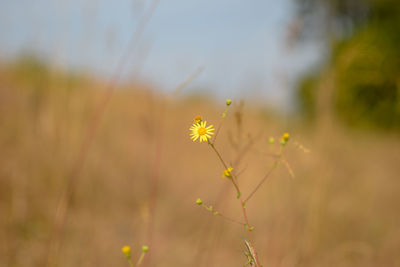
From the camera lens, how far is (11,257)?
139 centimetres

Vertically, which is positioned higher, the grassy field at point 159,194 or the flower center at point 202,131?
the grassy field at point 159,194

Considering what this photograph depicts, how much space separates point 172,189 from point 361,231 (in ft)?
Result: 5.63

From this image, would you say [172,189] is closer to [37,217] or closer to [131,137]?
[131,137]

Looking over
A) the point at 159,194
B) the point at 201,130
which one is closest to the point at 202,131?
the point at 201,130

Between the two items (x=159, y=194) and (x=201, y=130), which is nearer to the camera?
(x=201, y=130)

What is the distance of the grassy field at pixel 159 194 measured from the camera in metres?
1.55

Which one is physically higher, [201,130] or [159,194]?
[159,194]

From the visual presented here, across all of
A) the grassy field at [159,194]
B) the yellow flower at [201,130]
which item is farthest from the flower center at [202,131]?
the grassy field at [159,194]

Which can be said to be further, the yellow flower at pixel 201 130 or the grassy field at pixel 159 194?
the grassy field at pixel 159 194

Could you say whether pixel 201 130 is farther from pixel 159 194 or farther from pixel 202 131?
A: pixel 159 194

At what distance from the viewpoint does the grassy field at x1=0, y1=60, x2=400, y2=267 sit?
1.55 metres

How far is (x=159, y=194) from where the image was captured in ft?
9.14

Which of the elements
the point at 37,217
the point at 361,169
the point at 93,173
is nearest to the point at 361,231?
the point at 361,169

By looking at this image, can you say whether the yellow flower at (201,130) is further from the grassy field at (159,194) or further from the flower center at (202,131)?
the grassy field at (159,194)
